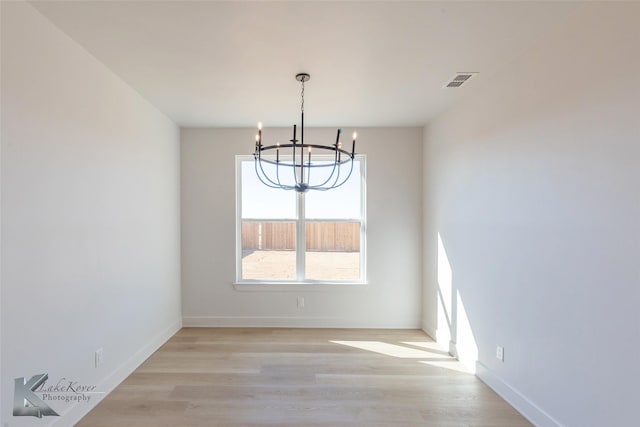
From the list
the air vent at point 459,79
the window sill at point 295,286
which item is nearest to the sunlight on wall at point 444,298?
the window sill at point 295,286

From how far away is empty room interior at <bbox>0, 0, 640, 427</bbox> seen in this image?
61.4 inches

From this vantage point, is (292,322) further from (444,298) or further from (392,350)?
(444,298)

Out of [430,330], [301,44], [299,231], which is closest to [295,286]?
[299,231]

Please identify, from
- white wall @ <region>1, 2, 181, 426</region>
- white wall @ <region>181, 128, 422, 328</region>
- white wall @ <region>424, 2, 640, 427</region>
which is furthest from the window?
white wall @ <region>424, 2, 640, 427</region>

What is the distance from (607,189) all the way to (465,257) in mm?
1394

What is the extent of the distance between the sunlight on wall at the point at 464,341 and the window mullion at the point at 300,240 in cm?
187

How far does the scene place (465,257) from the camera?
277cm

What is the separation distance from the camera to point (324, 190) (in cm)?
249

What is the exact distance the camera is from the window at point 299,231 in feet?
12.8

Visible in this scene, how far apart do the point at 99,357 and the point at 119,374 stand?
34 cm

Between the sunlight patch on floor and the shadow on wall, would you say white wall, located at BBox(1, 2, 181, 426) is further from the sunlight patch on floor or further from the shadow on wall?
the shadow on wall

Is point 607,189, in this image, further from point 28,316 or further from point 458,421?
point 28,316

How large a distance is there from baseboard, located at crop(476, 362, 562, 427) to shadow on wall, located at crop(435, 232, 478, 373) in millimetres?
157

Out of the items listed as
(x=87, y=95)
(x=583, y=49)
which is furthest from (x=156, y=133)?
(x=583, y=49)
